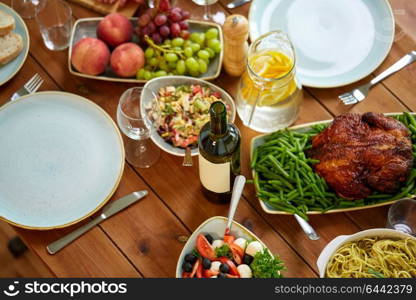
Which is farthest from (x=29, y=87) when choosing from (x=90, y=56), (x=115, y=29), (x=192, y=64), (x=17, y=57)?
(x=192, y=64)

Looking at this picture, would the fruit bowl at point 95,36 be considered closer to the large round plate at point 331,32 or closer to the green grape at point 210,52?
the green grape at point 210,52

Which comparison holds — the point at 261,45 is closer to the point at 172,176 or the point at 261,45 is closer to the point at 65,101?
the point at 172,176

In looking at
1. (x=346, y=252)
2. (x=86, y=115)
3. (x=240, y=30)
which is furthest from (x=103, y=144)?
(x=346, y=252)

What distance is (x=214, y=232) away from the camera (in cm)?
155

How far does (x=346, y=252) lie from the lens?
59.6 inches

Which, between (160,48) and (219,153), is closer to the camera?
(219,153)

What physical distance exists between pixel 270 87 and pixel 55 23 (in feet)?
2.65

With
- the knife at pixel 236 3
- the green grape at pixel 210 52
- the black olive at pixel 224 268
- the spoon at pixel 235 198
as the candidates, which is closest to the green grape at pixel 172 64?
the green grape at pixel 210 52

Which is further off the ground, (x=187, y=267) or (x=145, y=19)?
(x=145, y=19)

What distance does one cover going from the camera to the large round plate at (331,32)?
188 centimetres

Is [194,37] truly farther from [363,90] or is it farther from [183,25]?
[363,90]

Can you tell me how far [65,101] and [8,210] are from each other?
0.39 m

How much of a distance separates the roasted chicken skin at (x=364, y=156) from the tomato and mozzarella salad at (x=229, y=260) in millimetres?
305

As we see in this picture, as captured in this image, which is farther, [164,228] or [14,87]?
[14,87]
